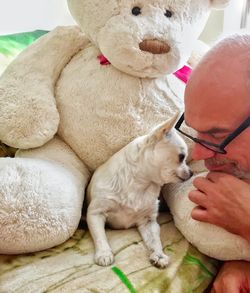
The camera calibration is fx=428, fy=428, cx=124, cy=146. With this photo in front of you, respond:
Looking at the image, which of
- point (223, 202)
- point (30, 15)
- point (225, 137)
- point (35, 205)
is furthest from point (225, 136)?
point (30, 15)

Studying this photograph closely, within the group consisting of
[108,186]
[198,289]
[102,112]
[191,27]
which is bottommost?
[198,289]

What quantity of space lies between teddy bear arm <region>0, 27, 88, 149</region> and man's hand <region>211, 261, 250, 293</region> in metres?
0.48

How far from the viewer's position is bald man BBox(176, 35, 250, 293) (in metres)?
0.77

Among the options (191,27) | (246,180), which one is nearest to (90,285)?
(246,180)

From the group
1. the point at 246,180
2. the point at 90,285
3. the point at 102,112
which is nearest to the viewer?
the point at 90,285

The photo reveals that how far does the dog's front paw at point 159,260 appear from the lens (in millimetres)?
824

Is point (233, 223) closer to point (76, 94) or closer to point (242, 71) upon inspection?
point (242, 71)

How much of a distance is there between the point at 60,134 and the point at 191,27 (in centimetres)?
40

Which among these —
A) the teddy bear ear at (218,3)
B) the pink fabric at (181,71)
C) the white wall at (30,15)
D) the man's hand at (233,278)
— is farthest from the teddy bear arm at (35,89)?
the white wall at (30,15)

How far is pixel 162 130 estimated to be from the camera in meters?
0.88

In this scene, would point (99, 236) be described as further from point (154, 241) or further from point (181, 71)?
point (181, 71)

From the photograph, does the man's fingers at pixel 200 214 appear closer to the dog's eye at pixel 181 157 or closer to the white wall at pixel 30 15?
the dog's eye at pixel 181 157

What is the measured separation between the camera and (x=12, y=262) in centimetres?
80

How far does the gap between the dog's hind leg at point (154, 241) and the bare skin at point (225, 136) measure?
0.09 metres
